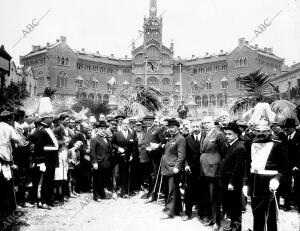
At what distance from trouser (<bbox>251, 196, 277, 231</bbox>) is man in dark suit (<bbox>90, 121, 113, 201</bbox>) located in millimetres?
4888

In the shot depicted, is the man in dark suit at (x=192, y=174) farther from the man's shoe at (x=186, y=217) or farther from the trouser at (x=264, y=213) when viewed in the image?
the trouser at (x=264, y=213)

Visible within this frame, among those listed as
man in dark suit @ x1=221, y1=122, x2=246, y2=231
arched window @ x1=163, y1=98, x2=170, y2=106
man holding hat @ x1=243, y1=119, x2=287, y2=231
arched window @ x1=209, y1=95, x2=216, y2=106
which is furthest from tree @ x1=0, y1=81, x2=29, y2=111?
arched window @ x1=209, y1=95, x2=216, y2=106

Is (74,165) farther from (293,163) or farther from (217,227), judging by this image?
(293,163)

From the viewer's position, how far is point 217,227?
21.2 ft

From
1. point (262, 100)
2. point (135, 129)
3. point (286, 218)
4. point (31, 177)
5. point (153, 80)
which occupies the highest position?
point (153, 80)

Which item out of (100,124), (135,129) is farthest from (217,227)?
(135,129)

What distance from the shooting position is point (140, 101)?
656 inches

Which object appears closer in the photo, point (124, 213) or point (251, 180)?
point (251, 180)

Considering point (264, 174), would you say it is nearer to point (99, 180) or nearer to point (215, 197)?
point (215, 197)

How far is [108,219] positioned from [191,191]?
1.98 meters

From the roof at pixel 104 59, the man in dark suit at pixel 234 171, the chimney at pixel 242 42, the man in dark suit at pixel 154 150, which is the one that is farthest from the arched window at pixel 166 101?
the man in dark suit at pixel 234 171

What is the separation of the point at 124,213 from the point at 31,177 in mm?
2524

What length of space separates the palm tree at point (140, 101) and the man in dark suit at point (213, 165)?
361 inches

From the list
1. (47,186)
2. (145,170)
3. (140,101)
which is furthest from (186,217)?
(140,101)
